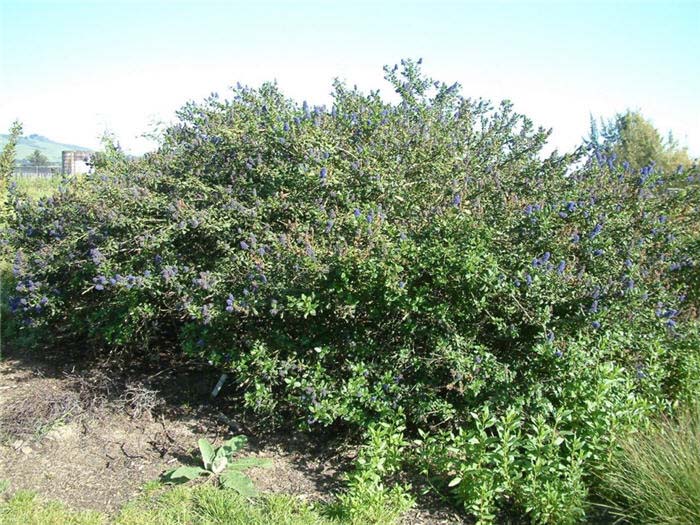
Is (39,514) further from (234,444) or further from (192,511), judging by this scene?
(234,444)

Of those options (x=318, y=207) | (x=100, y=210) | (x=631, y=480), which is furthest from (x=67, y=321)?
(x=631, y=480)

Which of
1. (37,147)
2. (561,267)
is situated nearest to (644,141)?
(561,267)

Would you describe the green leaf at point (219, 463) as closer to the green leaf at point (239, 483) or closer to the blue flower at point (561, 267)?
the green leaf at point (239, 483)

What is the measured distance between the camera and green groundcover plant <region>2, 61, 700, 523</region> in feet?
11.9

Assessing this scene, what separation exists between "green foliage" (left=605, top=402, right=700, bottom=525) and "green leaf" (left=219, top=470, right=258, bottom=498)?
2.00 metres

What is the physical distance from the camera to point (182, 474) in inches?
148

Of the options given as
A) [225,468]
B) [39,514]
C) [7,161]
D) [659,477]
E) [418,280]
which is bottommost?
[39,514]

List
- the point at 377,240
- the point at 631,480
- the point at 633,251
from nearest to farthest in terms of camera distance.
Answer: the point at 631,480
the point at 377,240
the point at 633,251

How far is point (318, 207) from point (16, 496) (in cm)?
254

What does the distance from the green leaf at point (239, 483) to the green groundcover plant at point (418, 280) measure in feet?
1.64

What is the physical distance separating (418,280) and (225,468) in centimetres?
170

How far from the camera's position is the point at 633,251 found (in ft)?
13.7

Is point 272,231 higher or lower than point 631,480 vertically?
higher

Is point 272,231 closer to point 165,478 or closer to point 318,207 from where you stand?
point 318,207
